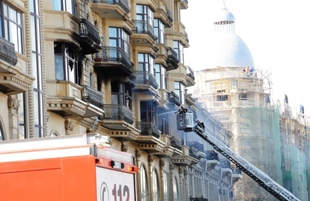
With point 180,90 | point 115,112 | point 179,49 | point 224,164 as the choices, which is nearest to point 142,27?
point 115,112

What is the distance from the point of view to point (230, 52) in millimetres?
139000

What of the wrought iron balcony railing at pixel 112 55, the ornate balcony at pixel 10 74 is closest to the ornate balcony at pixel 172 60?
the wrought iron balcony railing at pixel 112 55

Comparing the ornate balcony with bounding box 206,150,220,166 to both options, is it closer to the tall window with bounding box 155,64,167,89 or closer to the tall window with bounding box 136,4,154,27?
the tall window with bounding box 155,64,167,89

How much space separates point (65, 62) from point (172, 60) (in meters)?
26.7

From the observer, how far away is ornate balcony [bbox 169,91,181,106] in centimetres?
6725

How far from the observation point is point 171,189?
68688mm

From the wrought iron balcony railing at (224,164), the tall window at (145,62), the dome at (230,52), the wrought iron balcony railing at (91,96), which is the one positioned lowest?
the wrought iron balcony railing at (224,164)

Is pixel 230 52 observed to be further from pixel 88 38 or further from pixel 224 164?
pixel 88 38

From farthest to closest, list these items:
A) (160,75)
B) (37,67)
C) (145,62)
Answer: (160,75) → (145,62) → (37,67)

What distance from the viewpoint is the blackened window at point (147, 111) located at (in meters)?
59.4

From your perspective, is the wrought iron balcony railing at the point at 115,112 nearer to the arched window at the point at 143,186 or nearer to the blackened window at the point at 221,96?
the arched window at the point at 143,186

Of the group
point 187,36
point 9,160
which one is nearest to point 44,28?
point 9,160

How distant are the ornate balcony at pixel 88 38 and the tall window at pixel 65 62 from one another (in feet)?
2.76

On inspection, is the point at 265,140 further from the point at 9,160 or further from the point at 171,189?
the point at 9,160
